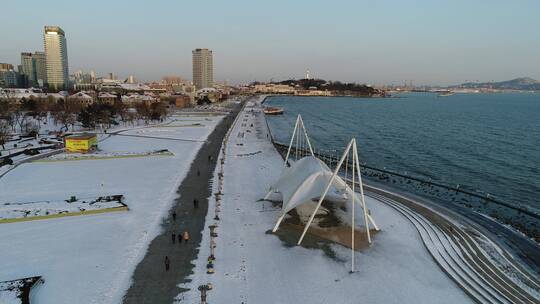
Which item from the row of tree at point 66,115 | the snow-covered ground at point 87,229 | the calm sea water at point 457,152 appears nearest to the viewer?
the snow-covered ground at point 87,229

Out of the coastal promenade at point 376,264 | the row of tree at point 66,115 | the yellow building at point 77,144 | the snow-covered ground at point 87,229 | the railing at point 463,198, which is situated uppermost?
the row of tree at point 66,115

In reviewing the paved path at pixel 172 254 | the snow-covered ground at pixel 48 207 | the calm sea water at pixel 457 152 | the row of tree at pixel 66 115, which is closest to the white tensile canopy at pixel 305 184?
the paved path at pixel 172 254

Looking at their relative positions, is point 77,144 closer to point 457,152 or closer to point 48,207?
point 48,207

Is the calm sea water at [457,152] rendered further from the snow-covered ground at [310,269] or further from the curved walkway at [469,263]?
the snow-covered ground at [310,269]

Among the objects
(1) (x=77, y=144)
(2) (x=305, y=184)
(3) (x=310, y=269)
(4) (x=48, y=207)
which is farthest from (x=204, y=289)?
(1) (x=77, y=144)

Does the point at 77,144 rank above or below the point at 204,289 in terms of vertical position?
above

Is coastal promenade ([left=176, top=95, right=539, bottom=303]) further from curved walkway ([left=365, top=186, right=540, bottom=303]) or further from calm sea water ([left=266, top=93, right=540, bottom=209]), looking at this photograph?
calm sea water ([left=266, top=93, right=540, bottom=209])
